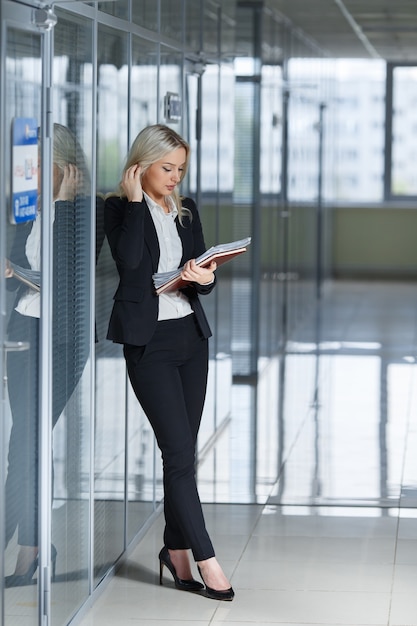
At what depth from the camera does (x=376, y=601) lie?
4.49 m

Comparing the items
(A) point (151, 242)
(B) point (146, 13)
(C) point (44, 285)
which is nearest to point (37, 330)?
(C) point (44, 285)

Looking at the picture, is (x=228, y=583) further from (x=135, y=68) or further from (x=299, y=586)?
(x=135, y=68)

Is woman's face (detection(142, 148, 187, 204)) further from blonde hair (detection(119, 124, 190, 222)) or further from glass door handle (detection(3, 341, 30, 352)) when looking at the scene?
glass door handle (detection(3, 341, 30, 352))

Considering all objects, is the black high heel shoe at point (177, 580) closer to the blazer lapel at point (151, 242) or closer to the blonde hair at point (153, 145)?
the blazer lapel at point (151, 242)

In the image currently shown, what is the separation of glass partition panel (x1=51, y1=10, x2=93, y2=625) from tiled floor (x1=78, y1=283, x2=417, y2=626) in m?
0.30

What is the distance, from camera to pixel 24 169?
11.5ft

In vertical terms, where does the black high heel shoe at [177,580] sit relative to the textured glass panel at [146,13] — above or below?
below

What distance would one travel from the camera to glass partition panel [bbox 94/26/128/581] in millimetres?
4637

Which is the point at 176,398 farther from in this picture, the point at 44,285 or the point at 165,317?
the point at 44,285

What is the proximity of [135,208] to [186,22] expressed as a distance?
2194 millimetres

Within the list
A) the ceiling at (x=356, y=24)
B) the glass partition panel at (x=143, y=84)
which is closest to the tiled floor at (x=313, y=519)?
the glass partition panel at (x=143, y=84)

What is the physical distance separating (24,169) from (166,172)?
3.08 ft

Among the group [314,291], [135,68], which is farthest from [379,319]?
[135,68]

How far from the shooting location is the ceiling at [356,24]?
10.9 metres
